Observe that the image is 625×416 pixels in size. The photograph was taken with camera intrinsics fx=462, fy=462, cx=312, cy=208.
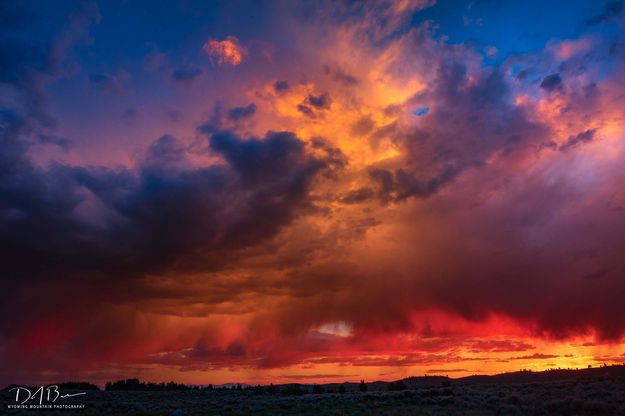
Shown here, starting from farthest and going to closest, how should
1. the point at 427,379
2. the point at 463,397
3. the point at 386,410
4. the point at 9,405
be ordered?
1. the point at 427,379
2. the point at 463,397
3. the point at 9,405
4. the point at 386,410

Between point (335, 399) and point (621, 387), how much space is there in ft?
95.8

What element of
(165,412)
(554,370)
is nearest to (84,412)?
(165,412)

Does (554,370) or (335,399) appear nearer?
(335,399)

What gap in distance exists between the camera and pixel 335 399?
170 ft

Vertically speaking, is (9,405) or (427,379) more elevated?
(9,405)

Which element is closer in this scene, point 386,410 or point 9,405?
point 386,410

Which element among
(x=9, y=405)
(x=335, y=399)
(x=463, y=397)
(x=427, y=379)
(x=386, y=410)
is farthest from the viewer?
(x=427, y=379)

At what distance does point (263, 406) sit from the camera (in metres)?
46.2

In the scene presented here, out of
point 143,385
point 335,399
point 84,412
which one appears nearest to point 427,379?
point 143,385

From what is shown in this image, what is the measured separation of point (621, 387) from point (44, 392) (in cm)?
6376

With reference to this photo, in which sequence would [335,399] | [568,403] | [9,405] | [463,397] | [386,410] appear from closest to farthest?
[568,403]
[386,410]
[9,405]
[463,397]
[335,399]

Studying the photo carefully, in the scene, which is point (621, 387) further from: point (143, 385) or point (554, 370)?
point (143, 385)

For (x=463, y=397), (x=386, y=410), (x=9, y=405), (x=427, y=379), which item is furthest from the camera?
(x=427, y=379)

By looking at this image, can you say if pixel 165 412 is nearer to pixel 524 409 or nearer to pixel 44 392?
pixel 44 392
